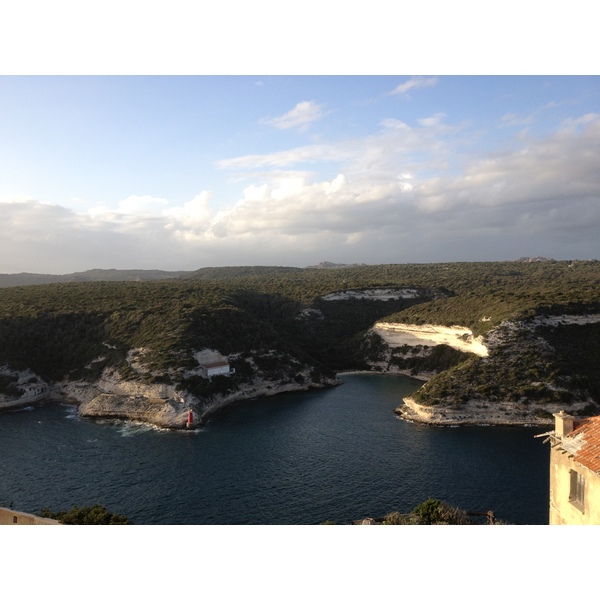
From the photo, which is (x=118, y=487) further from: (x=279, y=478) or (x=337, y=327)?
(x=337, y=327)

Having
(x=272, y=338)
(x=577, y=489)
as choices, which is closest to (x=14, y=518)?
(x=577, y=489)

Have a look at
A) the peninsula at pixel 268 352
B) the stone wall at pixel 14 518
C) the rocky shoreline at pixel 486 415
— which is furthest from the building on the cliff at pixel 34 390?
the rocky shoreline at pixel 486 415

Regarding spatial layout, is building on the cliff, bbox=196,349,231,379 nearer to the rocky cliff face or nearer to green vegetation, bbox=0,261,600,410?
green vegetation, bbox=0,261,600,410

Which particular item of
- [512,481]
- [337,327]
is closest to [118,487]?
[512,481]

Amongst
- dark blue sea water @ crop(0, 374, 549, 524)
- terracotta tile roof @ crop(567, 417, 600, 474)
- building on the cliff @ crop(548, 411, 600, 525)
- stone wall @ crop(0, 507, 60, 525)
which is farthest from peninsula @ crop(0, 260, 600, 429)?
terracotta tile roof @ crop(567, 417, 600, 474)

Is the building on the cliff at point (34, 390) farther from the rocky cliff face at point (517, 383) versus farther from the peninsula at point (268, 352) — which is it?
the rocky cliff face at point (517, 383)

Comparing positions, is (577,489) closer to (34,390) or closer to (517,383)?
(517,383)
